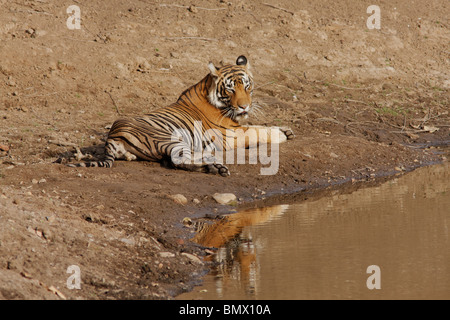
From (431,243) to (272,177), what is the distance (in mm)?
2894

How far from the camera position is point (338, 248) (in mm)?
6285

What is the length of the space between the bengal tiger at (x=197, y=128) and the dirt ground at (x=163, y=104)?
20 centimetres

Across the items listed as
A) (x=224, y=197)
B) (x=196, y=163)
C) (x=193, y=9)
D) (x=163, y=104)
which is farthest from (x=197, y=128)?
(x=193, y=9)

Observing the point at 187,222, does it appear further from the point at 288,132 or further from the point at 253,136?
the point at 288,132

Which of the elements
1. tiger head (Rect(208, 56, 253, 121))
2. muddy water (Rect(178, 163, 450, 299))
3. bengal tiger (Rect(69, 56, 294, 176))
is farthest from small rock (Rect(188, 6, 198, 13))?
muddy water (Rect(178, 163, 450, 299))

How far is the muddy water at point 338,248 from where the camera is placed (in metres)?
5.29

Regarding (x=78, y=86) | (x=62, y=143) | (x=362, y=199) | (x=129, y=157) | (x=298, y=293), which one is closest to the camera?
(x=298, y=293)

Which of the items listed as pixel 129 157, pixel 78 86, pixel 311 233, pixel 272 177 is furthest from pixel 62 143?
pixel 311 233

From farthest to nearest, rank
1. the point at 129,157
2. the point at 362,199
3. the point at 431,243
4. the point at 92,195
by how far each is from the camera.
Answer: the point at 129,157
the point at 362,199
the point at 92,195
the point at 431,243

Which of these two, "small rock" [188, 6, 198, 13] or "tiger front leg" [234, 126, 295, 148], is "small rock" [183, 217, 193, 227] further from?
"small rock" [188, 6, 198, 13]

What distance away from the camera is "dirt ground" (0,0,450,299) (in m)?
5.70

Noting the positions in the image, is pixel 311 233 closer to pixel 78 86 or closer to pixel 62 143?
pixel 62 143

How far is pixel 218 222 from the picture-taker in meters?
7.39

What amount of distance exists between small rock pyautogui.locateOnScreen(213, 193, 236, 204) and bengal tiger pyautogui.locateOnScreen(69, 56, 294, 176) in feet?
2.00
